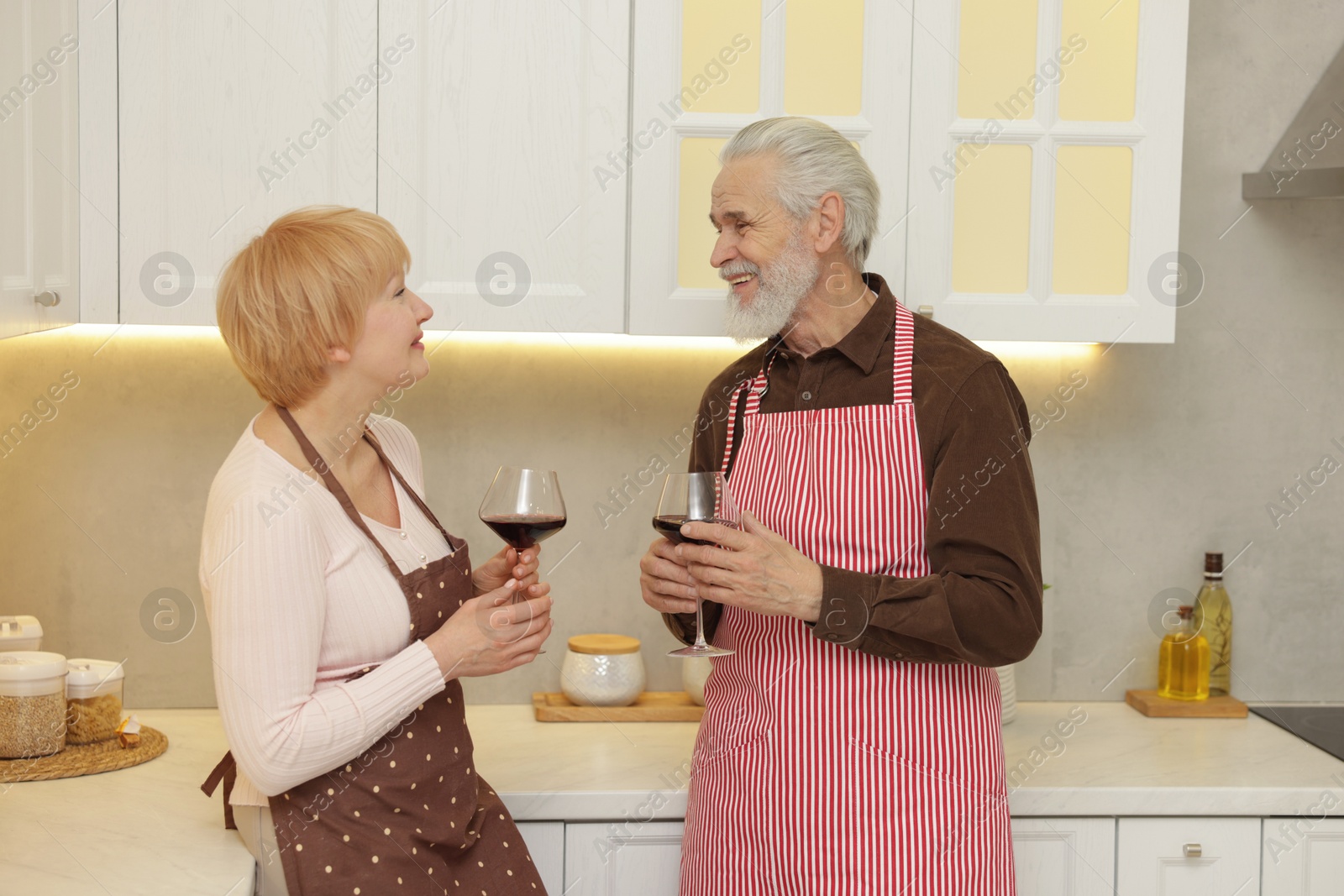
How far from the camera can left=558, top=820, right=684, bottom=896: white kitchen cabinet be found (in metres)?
1.77

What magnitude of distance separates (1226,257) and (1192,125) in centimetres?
26

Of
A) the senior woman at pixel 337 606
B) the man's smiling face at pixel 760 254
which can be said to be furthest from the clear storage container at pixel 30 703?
the man's smiling face at pixel 760 254

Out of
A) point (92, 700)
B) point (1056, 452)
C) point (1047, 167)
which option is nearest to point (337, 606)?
point (92, 700)

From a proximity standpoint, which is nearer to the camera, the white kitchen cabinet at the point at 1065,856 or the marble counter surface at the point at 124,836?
the marble counter surface at the point at 124,836

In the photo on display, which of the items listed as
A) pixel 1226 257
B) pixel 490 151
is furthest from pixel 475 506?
pixel 1226 257

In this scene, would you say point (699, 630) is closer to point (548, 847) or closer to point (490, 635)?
point (490, 635)

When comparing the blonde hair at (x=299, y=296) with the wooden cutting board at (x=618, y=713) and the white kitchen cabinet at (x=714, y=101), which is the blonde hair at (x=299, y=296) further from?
→ the wooden cutting board at (x=618, y=713)

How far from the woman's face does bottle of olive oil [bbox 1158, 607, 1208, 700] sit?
1577 mm

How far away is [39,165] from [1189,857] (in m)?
1.97

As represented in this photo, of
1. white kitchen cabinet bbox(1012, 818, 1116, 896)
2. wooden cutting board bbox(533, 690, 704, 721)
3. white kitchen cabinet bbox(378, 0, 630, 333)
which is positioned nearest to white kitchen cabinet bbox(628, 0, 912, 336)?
white kitchen cabinet bbox(378, 0, 630, 333)

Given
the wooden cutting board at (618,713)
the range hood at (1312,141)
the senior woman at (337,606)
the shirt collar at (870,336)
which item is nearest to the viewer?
the senior woman at (337,606)

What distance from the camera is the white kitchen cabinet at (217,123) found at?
5.83 ft

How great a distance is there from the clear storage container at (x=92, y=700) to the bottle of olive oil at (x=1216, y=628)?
1.92m

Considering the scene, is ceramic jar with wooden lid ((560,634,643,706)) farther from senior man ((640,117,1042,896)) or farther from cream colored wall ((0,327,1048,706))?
senior man ((640,117,1042,896))
